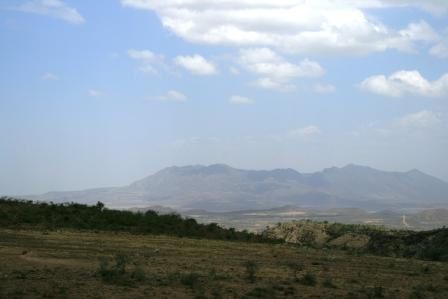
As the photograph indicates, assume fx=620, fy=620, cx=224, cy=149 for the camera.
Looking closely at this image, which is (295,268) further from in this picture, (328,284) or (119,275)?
(119,275)

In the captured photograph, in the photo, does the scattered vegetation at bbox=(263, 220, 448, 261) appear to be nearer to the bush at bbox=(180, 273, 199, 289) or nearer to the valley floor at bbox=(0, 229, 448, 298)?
the valley floor at bbox=(0, 229, 448, 298)

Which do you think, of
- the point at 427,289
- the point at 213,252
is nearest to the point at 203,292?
the point at 427,289

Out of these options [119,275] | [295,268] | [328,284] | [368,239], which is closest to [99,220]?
[295,268]

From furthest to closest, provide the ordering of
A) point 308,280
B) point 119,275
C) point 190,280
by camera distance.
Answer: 1. point 308,280
2. point 119,275
3. point 190,280

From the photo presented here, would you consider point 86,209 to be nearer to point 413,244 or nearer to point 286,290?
point 413,244

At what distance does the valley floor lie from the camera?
15.5 meters

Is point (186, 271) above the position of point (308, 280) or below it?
above

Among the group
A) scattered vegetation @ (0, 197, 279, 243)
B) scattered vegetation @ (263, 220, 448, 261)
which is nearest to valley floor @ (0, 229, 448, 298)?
scattered vegetation @ (0, 197, 279, 243)

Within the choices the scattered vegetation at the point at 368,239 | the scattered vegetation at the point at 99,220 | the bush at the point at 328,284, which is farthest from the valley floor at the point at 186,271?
the scattered vegetation at the point at 368,239

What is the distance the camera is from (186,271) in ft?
62.6

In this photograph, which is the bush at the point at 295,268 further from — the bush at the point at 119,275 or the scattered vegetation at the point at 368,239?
the scattered vegetation at the point at 368,239

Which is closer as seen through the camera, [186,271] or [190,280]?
[190,280]

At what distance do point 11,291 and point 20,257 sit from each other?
21.0ft

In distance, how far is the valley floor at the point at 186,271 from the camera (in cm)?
1553
